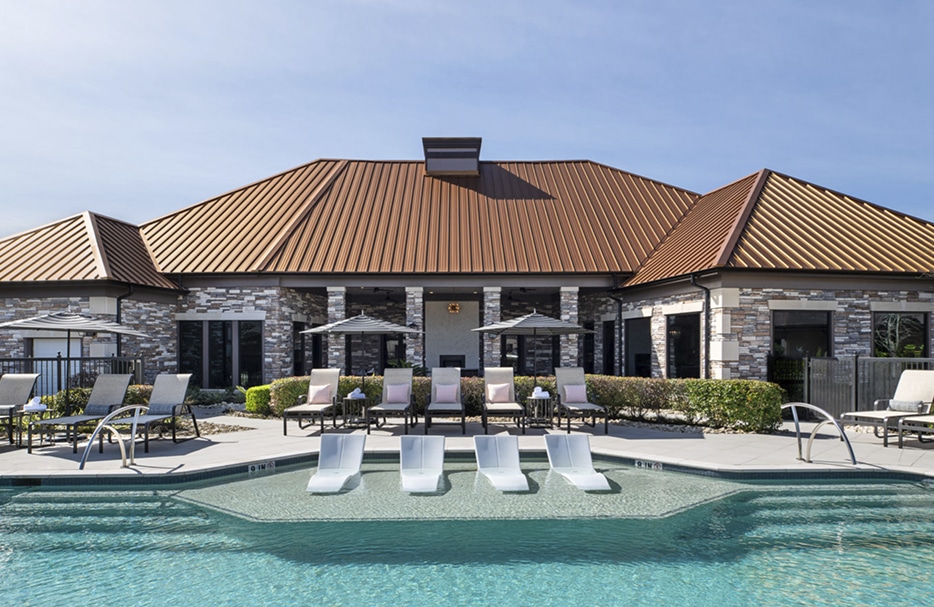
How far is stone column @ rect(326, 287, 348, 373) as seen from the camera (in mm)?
17312

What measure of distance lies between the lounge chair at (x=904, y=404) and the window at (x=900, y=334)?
362cm

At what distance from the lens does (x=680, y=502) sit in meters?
7.25

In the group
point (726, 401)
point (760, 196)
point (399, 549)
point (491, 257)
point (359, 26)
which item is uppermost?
point (359, 26)

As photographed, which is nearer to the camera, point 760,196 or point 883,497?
point 883,497

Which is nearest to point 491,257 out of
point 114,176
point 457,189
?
point 457,189

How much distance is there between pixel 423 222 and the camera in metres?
19.8

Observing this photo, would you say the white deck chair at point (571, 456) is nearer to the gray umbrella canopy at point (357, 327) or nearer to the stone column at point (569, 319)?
the gray umbrella canopy at point (357, 327)

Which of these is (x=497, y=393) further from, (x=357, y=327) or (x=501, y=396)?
(x=357, y=327)

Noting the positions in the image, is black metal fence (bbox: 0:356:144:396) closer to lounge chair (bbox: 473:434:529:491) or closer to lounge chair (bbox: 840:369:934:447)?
lounge chair (bbox: 473:434:529:491)

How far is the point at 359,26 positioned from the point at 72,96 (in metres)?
7.02

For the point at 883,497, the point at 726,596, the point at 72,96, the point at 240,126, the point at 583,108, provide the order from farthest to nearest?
the point at 583,108, the point at 240,126, the point at 72,96, the point at 883,497, the point at 726,596

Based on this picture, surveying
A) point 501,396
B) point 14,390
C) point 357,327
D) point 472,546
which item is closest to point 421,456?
point 472,546

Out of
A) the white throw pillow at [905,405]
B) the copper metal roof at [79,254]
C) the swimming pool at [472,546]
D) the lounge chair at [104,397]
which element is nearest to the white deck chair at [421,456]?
the swimming pool at [472,546]

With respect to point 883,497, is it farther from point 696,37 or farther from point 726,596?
point 696,37
